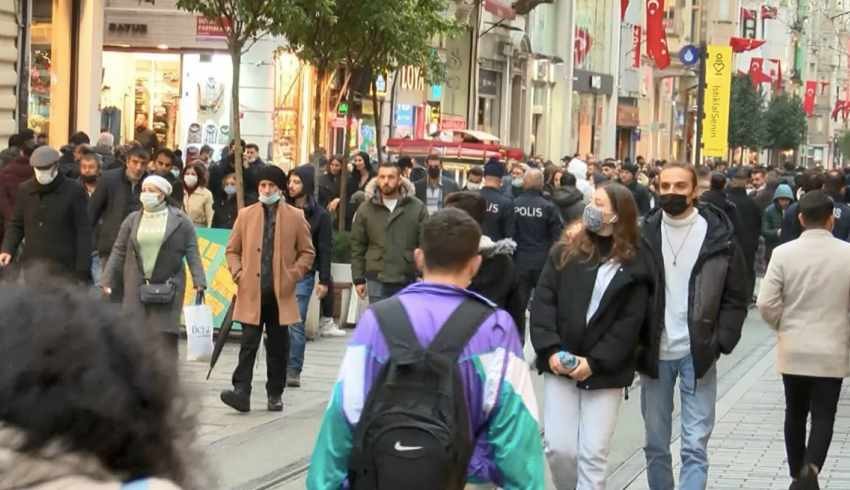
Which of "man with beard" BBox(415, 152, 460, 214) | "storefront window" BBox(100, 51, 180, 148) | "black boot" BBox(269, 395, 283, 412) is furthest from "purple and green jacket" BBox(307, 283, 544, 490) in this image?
"storefront window" BBox(100, 51, 180, 148)

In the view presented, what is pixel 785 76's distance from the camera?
Answer: 372 feet

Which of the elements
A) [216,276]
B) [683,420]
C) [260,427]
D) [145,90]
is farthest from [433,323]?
[145,90]

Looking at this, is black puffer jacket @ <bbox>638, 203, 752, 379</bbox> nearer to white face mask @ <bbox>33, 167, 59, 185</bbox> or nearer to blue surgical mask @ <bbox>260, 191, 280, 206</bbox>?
blue surgical mask @ <bbox>260, 191, 280, 206</bbox>

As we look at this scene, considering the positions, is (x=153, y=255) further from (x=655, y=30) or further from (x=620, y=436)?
(x=655, y=30)

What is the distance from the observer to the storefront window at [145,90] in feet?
117

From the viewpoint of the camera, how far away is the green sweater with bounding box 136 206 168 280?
1289 centimetres

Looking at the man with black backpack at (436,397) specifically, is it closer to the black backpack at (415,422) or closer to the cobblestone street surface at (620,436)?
the black backpack at (415,422)

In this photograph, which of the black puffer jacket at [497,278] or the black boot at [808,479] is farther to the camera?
the black puffer jacket at [497,278]

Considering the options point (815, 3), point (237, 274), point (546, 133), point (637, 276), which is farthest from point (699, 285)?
point (815, 3)

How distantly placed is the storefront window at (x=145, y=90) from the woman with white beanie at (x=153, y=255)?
2253 centimetres

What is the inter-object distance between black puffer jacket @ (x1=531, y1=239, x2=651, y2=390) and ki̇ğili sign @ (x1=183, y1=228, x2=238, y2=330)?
955cm

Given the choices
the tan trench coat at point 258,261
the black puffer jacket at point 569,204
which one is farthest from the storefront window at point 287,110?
the tan trench coat at point 258,261

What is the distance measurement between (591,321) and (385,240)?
258 inches

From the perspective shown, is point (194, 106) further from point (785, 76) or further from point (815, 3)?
point (815, 3)
